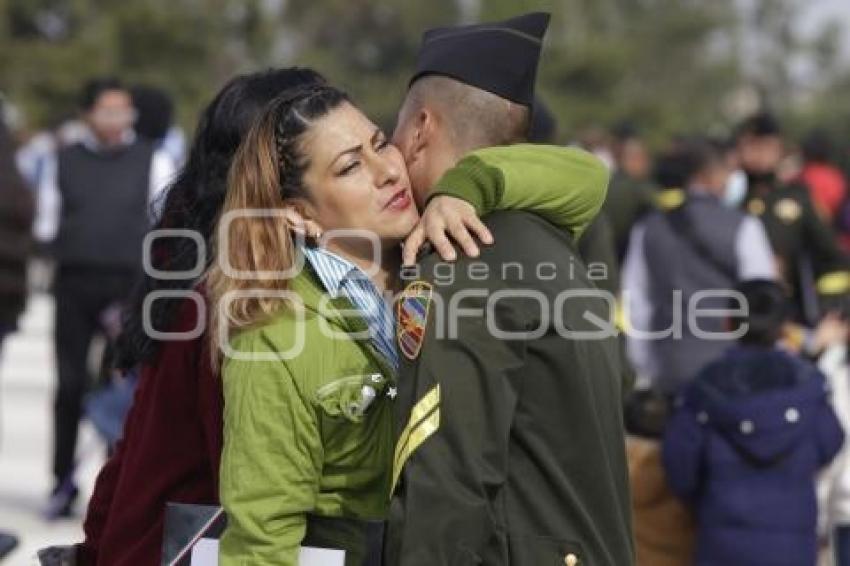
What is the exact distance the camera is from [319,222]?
10.9ft

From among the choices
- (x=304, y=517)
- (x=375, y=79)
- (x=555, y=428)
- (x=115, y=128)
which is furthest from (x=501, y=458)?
(x=375, y=79)

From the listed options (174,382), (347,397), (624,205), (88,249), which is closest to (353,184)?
(347,397)

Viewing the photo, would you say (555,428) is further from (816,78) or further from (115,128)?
(816,78)

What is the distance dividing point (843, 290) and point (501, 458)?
17.7 feet

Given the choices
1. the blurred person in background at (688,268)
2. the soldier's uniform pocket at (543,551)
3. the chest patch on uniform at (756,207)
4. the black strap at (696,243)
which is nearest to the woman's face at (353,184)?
→ the soldier's uniform pocket at (543,551)

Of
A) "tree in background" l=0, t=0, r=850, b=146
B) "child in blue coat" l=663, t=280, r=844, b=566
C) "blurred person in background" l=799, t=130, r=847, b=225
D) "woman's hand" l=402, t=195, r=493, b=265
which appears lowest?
"child in blue coat" l=663, t=280, r=844, b=566

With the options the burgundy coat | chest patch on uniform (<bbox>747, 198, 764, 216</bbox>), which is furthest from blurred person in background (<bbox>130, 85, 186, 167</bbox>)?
the burgundy coat

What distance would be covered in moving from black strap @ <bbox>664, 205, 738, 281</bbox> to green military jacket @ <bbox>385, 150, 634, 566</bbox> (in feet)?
15.4

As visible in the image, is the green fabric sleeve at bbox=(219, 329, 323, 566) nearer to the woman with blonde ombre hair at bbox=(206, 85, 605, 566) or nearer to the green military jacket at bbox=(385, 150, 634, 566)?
the woman with blonde ombre hair at bbox=(206, 85, 605, 566)

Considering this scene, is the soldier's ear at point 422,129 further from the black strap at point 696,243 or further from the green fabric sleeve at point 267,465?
the black strap at point 696,243

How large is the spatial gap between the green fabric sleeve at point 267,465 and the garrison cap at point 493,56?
2.15ft

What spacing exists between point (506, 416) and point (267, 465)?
418 millimetres

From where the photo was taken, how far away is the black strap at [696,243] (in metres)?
7.81

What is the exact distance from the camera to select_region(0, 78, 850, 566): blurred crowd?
A: 18.2ft
